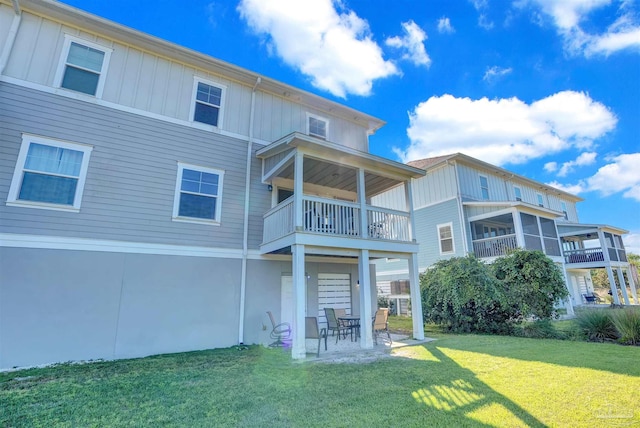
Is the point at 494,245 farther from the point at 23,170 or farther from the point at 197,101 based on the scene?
the point at 23,170

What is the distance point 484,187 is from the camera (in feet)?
58.7

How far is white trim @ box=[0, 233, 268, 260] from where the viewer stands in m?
6.43

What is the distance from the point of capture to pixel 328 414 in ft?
12.1

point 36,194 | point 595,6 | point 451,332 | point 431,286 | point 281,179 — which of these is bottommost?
point 451,332

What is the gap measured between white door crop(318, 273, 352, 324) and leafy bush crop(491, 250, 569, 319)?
5.70 m

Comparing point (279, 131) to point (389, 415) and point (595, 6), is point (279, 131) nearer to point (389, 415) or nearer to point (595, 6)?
point (389, 415)

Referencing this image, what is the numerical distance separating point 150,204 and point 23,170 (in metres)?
2.67

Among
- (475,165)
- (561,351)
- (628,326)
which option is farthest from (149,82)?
(475,165)

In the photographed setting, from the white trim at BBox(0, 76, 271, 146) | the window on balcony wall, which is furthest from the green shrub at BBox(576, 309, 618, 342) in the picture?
the white trim at BBox(0, 76, 271, 146)

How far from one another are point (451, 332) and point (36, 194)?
42.9 feet

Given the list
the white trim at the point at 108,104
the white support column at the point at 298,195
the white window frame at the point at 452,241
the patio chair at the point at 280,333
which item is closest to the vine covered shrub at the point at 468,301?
the white window frame at the point at 452,241

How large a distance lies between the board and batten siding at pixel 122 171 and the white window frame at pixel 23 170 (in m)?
0.09

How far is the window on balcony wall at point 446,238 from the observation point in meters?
16.5

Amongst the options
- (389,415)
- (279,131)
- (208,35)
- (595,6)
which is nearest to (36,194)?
(279,131)
